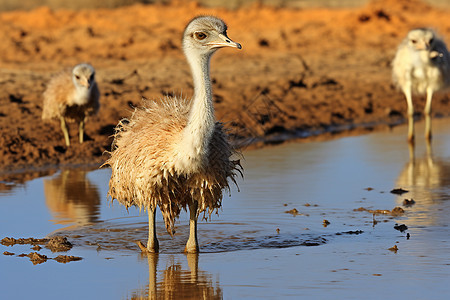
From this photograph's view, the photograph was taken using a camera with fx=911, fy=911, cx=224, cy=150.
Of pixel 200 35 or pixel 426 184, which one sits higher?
pixel 200 35

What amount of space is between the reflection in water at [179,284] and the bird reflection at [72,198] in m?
1.87

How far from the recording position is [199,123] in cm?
632

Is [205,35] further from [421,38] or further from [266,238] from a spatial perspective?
[421,38]

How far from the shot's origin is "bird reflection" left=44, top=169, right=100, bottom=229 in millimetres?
8586

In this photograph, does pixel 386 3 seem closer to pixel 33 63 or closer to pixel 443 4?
pixel 443 4

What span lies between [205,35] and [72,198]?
11.7ft

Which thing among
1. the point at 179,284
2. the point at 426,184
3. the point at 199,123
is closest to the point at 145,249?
the point at 179,284

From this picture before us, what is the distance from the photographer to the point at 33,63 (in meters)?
18.4

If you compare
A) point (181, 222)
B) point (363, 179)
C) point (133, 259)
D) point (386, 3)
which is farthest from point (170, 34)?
point (133, 259)

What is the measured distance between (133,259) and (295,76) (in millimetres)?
12217

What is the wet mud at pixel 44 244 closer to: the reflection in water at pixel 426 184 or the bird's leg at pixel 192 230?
the bird's leg at pixel 192 230

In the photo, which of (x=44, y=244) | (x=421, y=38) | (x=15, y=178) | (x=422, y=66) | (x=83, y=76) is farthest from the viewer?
(x=422, y=66)

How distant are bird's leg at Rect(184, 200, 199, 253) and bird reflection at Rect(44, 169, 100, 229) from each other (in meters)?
1.53

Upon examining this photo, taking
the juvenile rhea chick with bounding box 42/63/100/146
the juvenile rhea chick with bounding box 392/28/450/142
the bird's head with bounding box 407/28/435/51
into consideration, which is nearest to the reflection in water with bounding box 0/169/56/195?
the juvenile rhea chick with bounding box 42/63/100/146
